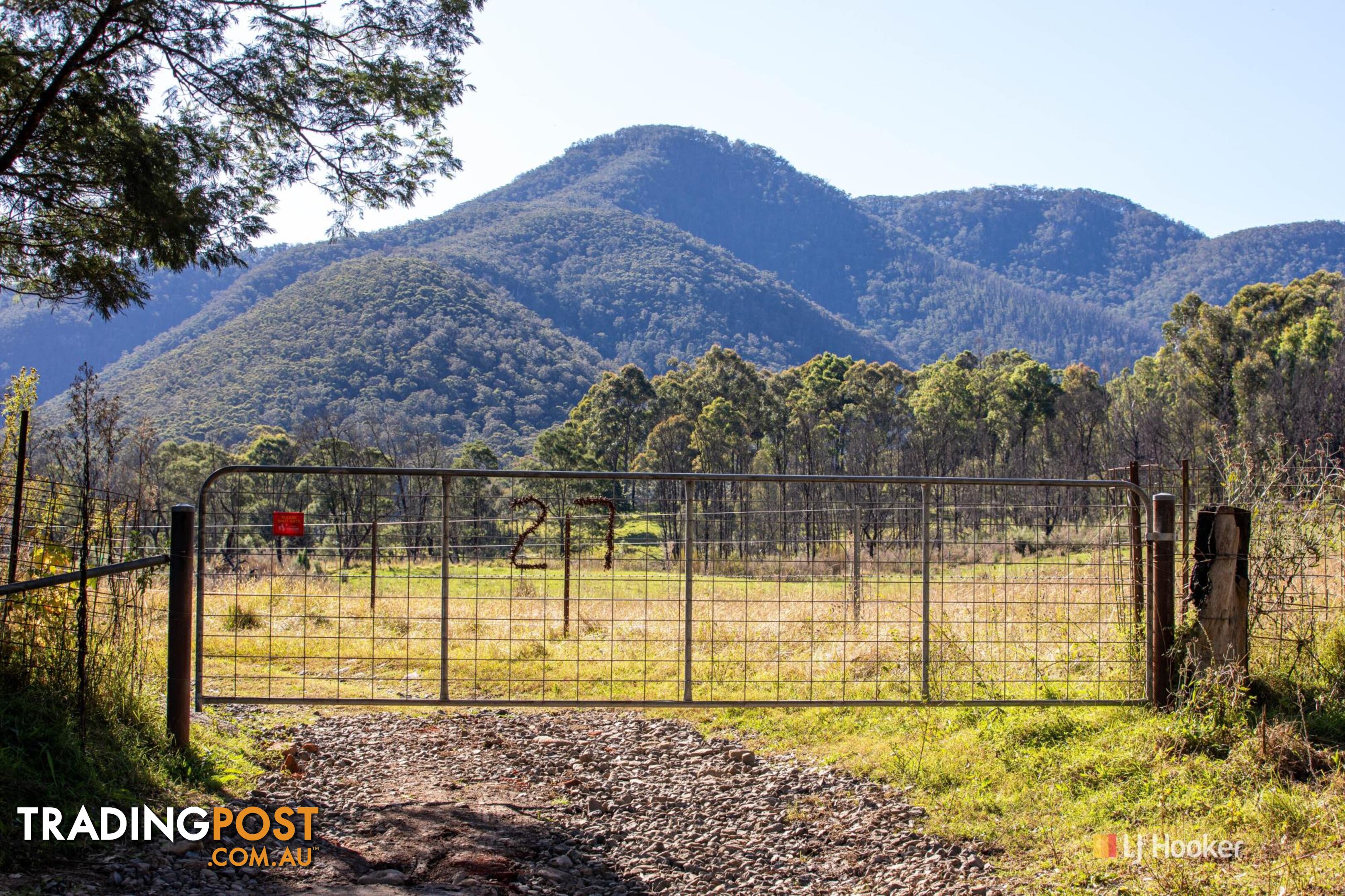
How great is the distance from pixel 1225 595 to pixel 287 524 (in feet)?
17.4

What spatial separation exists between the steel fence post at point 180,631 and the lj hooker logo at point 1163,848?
439cm

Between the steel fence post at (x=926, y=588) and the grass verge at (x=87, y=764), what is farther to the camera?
the steel fence post at (x=926, y=588)

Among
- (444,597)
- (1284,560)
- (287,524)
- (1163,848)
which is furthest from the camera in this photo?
(1284,560)

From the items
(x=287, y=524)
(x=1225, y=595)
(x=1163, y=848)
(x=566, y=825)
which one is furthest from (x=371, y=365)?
(x=1163, y=848)

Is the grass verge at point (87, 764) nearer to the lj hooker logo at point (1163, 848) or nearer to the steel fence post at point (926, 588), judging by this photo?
the steel fence post at point (926, 588)

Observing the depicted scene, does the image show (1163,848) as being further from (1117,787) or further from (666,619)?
(666,619)

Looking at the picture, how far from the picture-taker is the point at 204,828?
13.6ft

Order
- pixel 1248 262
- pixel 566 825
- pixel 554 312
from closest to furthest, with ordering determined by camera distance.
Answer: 1. pixel 566 825
2. pixel 554 312
3. pixel 1248 262

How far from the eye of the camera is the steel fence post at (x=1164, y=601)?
5465 millimetres

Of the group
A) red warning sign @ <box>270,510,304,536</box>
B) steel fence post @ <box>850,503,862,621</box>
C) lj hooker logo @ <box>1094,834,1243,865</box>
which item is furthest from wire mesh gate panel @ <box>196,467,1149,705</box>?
Answer: lj hooker logo @ <box>1094,834,1243,865</box>

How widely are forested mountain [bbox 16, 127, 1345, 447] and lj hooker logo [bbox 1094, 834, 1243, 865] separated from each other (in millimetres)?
62953

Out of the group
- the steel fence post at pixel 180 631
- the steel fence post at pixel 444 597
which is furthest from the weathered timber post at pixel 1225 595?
the steel fence post at pixel 180 631

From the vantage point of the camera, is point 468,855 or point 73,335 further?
point 73,335

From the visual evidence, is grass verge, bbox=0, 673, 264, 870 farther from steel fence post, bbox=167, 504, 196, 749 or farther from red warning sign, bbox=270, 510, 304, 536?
red warning sign, bbox=270, 510, 304, 536
